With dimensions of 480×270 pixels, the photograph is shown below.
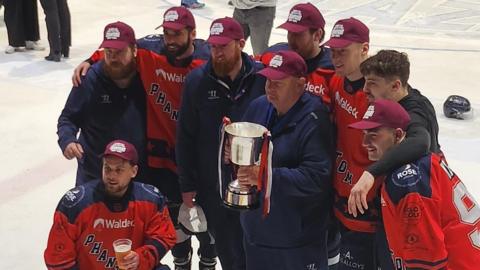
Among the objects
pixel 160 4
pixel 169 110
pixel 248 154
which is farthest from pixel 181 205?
pixel 160 4

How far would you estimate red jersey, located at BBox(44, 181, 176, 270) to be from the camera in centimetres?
337

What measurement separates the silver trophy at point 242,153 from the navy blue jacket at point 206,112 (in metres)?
0.58

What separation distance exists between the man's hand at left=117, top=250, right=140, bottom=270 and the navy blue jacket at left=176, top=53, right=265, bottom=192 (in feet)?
1.42

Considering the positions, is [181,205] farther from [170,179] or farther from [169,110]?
[169,110]

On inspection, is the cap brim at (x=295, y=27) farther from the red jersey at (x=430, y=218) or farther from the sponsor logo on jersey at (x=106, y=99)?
the red jersey at (x=430, y=218)

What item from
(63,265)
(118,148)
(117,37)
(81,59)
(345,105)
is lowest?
(81,59)

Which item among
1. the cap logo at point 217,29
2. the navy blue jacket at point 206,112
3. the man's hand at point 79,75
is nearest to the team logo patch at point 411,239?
the navy blue jacket at point 206,112

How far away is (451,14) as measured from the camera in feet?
39.6

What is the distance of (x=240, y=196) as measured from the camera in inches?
110

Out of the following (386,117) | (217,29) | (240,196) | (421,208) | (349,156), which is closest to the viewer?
(421,208)

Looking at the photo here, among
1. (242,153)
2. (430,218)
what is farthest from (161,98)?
(430,218)

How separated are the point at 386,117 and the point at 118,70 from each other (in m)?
1.55

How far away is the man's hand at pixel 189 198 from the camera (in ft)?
11.8

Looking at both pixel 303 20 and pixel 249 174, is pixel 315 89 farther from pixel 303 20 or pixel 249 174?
pixel 249 174
